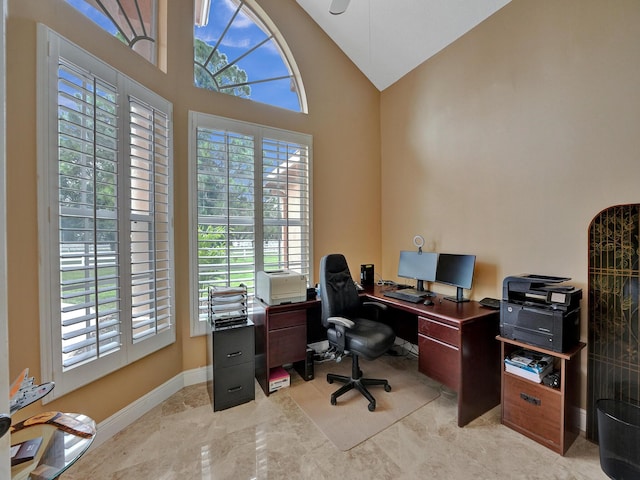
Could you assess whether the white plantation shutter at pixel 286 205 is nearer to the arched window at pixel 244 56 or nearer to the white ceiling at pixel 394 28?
the arched window at pixel 244 56

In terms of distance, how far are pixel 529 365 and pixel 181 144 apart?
3.29m

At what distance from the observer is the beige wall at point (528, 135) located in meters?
1.81

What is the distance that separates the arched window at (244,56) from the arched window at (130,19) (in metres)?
0.37

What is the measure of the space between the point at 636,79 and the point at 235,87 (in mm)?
3172

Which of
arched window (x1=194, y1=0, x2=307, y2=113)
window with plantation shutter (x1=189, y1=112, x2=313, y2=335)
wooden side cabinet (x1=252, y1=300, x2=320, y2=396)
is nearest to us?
wooden side cabinet (x1=252, y1=300, x2=320, y2=396)

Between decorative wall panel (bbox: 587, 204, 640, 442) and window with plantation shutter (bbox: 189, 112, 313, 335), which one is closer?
decorative wall panel (bbox: 587, 204, 640, 442)

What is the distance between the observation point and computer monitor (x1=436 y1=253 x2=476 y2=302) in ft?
8.07

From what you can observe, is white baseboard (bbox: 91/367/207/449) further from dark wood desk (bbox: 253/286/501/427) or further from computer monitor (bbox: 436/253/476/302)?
computer monitor (bbox: 436/253/476/302)

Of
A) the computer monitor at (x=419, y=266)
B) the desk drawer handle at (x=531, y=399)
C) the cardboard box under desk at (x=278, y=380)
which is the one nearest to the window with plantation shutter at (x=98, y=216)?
the cardboard box under desk at (x=278, y=380)

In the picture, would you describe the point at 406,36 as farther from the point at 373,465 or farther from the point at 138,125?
the point at 373,465

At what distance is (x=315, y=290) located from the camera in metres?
2.80

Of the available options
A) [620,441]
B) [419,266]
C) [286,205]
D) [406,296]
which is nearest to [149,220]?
[286,205]

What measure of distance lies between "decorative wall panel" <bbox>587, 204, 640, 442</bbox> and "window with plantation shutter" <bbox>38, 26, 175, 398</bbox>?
326 cm

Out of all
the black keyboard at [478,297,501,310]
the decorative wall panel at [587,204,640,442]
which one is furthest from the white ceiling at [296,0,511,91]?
the black keyboard at [478,297,501,310]
